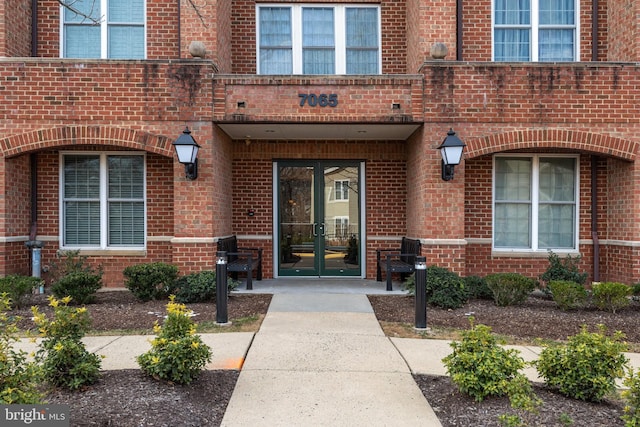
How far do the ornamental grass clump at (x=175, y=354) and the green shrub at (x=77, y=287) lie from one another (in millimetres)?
4134

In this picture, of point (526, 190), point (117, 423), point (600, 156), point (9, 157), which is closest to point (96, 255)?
point (9, 157)

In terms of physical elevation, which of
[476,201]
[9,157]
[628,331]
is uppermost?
[9,157]

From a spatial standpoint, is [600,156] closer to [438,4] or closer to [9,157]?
[438,4]

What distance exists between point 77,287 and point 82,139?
2902 millimetres

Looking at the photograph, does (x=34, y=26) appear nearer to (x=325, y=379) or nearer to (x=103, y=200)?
(x=103, y=200)

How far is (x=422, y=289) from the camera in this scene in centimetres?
617

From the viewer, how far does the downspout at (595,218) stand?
9414mm

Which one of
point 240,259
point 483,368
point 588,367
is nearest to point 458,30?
point 240,259

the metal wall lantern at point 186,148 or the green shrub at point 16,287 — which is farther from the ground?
the metal wall lantern at point 186,148

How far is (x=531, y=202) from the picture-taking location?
380 inches

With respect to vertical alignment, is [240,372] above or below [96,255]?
below

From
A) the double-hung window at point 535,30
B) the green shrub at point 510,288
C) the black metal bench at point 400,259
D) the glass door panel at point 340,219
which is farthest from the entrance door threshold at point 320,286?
the double-hung window at point 535,30

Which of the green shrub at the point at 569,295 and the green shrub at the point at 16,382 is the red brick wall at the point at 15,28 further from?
the green shrub at the point at 569,295

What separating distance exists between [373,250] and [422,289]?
4.11m
